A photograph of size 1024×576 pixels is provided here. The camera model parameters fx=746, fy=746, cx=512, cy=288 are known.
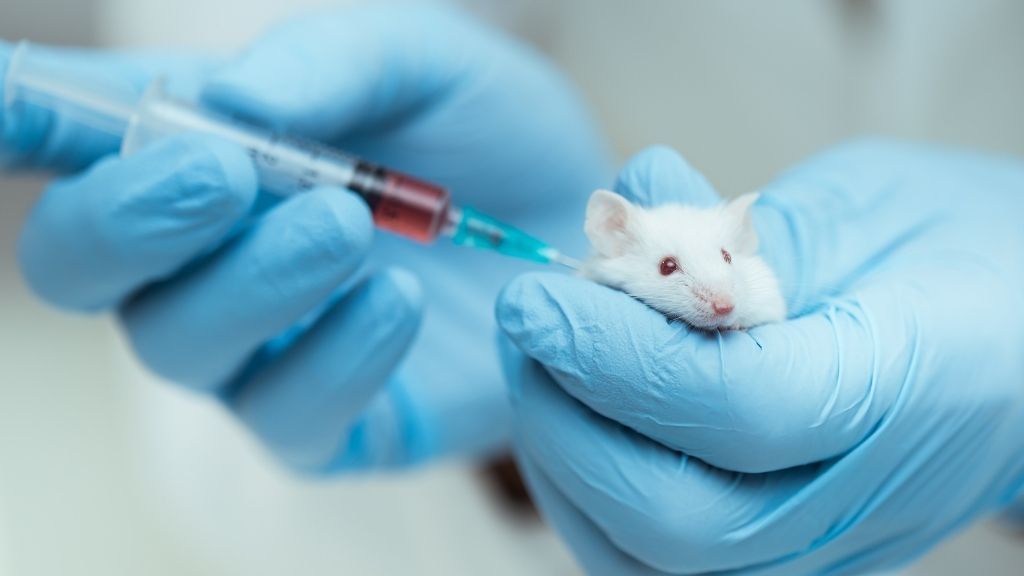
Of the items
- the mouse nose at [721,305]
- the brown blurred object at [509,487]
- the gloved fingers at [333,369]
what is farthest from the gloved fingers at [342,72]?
the brown blurred object at [509,487]

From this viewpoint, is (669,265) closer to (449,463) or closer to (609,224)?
(609,224)

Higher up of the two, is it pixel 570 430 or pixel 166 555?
pixel 570 430

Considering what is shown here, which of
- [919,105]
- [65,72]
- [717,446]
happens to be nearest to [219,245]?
[65,72]

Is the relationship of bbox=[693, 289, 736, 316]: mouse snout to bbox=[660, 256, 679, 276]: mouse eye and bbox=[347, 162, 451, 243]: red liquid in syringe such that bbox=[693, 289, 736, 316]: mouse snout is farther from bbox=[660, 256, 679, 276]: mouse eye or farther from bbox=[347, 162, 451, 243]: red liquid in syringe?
bbox=[347, 162, 451, 243]: red liquid in syringe

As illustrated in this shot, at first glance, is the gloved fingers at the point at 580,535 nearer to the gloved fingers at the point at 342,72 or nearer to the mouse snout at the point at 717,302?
the mouse snout at the point at 717,302

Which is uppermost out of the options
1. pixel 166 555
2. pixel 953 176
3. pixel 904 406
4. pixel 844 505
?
pixel 953 176

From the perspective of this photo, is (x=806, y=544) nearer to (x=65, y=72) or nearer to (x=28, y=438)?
(x=65, y=72)

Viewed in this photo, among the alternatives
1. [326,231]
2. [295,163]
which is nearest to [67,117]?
[295,163]

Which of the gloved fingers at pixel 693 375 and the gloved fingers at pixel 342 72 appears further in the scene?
the gloved fingers at pixel 342 72
